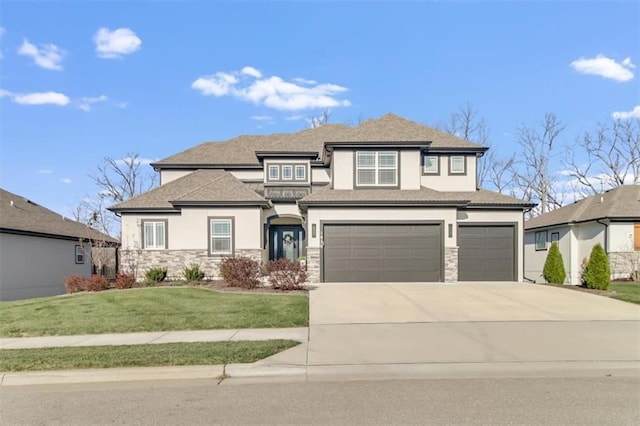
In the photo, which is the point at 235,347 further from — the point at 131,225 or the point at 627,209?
the point at 627,209

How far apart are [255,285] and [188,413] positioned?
10.4 meters

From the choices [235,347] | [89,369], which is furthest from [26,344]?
[235,347]

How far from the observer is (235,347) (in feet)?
25.6

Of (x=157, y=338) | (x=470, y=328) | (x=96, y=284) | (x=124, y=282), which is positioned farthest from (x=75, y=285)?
(x=470, y=328)

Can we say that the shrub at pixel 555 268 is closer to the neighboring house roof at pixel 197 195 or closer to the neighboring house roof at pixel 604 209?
the neighboring house roof at pixel 604 209

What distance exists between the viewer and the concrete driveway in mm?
7305

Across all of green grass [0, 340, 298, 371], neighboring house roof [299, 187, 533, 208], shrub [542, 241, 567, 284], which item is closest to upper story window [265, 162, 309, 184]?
neighboring house roof [299, 187, 533, 208]

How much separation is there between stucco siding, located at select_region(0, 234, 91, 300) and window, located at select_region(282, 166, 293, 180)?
12.5 metres

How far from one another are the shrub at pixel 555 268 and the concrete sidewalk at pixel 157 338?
12.6 metres

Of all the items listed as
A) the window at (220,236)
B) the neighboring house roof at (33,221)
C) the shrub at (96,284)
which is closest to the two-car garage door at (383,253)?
the window at (220,236)

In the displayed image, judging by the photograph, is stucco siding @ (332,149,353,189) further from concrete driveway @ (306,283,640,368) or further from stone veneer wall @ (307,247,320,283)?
concrete driveway @ (306,283,640,368)

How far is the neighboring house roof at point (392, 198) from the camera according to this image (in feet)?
58.6

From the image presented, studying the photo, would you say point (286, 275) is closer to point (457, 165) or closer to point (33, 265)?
point (457, 165)

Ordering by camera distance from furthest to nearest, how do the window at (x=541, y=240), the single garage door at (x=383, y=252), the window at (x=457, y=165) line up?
the window at (x=541, y=240) → the window at (x=457, y=165) → the single garage door at (x=383, y=252)
